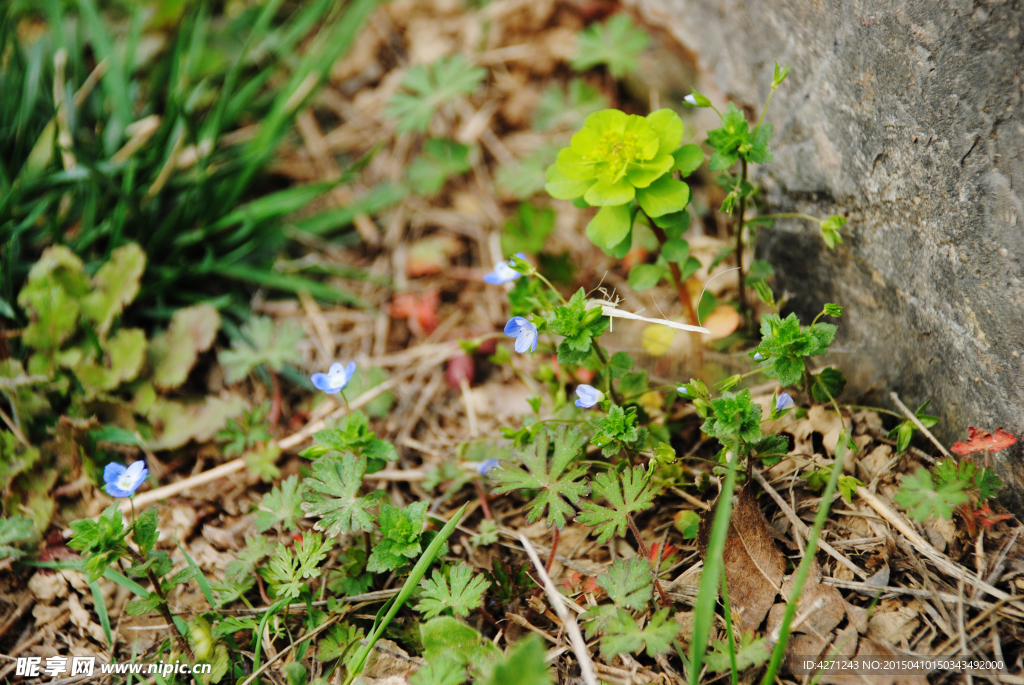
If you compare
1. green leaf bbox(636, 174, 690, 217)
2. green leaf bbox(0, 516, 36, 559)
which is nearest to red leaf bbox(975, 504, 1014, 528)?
green leaf bbox(636, 174, 690, 217)

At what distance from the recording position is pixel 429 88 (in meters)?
3.06

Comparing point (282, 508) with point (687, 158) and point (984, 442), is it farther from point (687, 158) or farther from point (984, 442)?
point (984, 442)

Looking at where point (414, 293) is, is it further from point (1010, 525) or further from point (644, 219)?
point (1010, 525)

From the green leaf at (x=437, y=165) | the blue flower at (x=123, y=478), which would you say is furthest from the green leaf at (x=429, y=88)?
the blue flower at (x=123, y=478)

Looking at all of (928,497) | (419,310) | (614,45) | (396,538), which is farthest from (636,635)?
(614,45)

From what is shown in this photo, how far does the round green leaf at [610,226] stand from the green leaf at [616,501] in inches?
26.7

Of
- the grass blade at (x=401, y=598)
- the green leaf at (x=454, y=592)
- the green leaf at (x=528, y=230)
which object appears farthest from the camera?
the green leaf at (x=528, y=230)

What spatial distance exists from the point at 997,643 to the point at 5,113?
3.94m

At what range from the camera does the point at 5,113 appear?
8.92ft

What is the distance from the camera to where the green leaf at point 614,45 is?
293 cm

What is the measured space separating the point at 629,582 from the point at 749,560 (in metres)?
0.36

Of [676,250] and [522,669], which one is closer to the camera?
[522,669]

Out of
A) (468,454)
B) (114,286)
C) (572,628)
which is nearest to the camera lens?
(572,628)

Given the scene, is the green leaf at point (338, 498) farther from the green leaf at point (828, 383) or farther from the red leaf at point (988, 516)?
the red leaf at point (988, 516)
